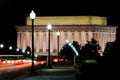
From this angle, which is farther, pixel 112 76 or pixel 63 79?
pixel 63 79

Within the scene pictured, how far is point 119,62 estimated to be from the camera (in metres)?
30.7

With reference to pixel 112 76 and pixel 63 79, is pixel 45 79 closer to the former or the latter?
pixel 63 79

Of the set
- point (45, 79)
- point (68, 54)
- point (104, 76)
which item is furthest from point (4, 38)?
point (104, 76)

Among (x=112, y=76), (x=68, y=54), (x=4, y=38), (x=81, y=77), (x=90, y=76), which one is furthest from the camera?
(x=4, y=38)

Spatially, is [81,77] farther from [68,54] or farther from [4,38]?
[4,38]

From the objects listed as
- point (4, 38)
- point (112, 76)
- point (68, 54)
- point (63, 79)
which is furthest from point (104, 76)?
point (4, 38)

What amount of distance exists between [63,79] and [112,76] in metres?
11.8

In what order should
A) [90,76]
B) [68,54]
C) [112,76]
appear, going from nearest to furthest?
1. [112,76]
2. [90,76]
3. [68,54]

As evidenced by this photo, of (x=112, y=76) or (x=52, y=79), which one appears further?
(x=52, y=79)

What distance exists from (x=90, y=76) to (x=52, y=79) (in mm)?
10601

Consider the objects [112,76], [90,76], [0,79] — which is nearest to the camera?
[112,76]

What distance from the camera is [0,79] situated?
36594 mm

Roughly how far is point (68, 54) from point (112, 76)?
12930cm

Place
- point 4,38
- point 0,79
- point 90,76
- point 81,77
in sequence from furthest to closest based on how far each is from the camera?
point 4,38, point 0,79, point 81,77, point 90,76
